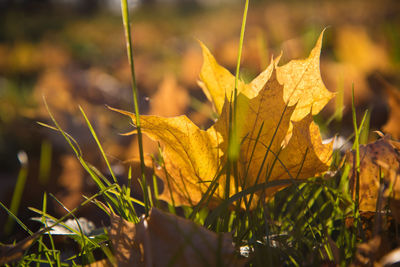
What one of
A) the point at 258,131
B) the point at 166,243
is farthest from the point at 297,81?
the point at 166,243

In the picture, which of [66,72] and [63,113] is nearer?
[63,113]

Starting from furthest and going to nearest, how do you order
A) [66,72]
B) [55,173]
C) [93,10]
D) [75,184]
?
[93,10]
[66,72]
[55,173]
[75,184]

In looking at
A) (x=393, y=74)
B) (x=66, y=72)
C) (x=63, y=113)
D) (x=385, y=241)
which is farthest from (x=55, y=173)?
(x=393, y=74)

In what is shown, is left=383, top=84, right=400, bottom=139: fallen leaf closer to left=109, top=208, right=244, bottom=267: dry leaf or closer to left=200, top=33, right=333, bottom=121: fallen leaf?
left=200, top=33, right=333, bottom=121: fallen leaf

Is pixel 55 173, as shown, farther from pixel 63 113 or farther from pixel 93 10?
pixel 93 10

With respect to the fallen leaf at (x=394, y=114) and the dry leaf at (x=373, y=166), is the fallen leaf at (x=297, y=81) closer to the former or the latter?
the dry leaf at (x=373, y=166)

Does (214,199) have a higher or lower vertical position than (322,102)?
lower

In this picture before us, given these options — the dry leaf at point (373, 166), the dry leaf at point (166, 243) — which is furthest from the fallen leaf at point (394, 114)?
the dry leaf at point (166, 243)

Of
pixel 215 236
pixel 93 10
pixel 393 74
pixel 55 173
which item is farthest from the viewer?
pixel 93 10
